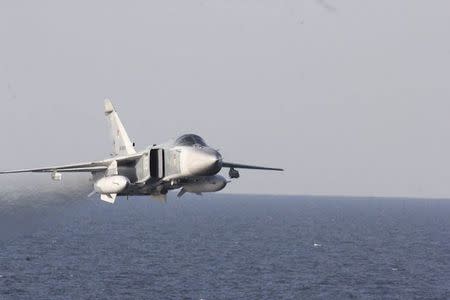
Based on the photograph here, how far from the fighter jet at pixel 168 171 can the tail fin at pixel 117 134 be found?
26.5 feet

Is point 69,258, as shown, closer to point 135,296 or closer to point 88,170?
point 135,296

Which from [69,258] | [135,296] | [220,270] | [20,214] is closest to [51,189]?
[20,214]

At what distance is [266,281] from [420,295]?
107 feet

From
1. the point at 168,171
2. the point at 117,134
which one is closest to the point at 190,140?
the point at 168,171

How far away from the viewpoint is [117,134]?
55.2 meters

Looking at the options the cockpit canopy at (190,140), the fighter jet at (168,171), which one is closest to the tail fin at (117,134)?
the fighter jet at (168,171)

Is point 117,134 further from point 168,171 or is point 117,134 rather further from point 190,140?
point 190,140

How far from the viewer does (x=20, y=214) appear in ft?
243

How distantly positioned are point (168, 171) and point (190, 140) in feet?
7.17

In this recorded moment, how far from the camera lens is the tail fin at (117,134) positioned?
53634 mm

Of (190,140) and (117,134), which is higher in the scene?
(117,134)

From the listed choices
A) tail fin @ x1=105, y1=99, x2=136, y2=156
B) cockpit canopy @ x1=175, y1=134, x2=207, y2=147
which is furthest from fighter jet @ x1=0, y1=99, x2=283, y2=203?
tail fin @ x1=105, y1=99, x2=136, y2=156

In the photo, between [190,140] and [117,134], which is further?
[117,134]

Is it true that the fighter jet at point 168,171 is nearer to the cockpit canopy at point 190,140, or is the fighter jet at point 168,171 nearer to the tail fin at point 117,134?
Answer: the cockpit canopy at point 190,140
